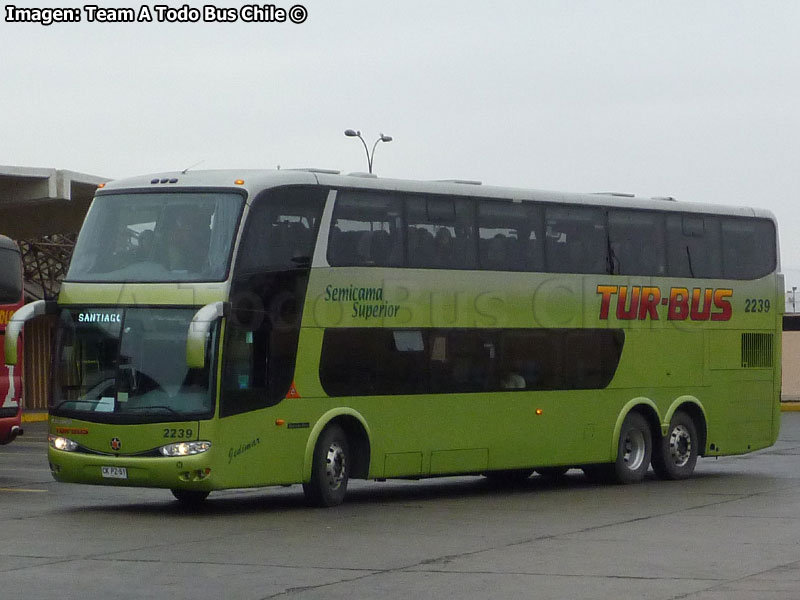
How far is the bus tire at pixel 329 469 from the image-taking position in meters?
17.8

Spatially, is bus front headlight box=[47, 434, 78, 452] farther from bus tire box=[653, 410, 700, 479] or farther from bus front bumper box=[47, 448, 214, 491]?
bus tire box=[653, 410, 700, 479]

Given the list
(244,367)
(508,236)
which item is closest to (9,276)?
(244,367)

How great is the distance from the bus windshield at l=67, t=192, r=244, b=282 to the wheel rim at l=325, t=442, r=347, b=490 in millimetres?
2612

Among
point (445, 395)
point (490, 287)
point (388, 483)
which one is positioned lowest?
point (388, 483)

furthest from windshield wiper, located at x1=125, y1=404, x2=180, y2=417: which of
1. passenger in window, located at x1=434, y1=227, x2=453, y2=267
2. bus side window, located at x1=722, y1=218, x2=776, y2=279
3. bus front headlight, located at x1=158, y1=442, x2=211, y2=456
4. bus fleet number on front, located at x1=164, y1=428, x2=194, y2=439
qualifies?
bus side window, located at x1=722, y1=218, x2=776, y2=279

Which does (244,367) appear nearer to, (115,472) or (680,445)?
(115,472)

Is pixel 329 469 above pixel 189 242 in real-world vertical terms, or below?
below

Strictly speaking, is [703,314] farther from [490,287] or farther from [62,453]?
[62,453]

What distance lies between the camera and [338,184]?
59.7 ft

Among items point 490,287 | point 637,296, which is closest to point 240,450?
point 490,287

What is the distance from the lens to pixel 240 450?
666 inches

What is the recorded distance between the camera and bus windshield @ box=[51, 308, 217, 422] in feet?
54.6

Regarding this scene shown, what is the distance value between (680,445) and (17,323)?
395 inches

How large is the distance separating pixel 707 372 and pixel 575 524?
25.6 ft
